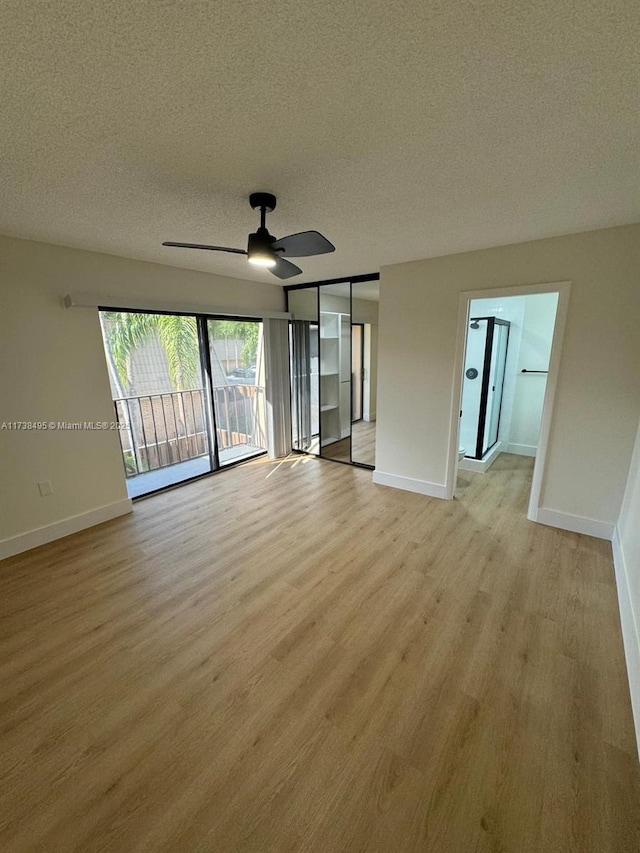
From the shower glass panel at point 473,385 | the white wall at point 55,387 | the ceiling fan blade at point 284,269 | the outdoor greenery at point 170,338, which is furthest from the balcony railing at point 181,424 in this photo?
the shower glass panel at point 473,385

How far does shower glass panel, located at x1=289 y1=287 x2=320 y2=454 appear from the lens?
4.79 m

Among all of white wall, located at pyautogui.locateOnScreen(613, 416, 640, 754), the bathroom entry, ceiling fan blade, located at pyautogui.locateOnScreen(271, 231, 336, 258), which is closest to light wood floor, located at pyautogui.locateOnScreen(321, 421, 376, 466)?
the bathroom entry

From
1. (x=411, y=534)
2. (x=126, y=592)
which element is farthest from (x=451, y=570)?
(x=126, y=592)

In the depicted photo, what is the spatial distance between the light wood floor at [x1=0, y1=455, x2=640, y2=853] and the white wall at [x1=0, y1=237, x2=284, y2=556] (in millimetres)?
360

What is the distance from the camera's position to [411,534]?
2924 mm

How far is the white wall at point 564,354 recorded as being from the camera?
253 centimetres

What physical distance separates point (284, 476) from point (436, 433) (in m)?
1.90

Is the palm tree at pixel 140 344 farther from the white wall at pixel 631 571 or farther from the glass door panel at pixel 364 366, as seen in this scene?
the white wall at pixel 631 571

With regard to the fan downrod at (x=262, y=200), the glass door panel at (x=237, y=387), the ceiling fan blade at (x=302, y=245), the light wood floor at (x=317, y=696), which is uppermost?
the fan downrod at (x=262, y=200)

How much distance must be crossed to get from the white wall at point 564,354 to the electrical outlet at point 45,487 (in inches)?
131

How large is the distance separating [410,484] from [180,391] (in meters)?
3.02

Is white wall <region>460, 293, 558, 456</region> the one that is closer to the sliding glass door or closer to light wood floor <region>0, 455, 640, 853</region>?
light wood floor <region>0, 455, 640, 853</region>

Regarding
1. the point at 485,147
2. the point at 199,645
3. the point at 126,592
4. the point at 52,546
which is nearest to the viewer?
the point at 485,147

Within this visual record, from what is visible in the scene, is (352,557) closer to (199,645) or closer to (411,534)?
(411,534)
